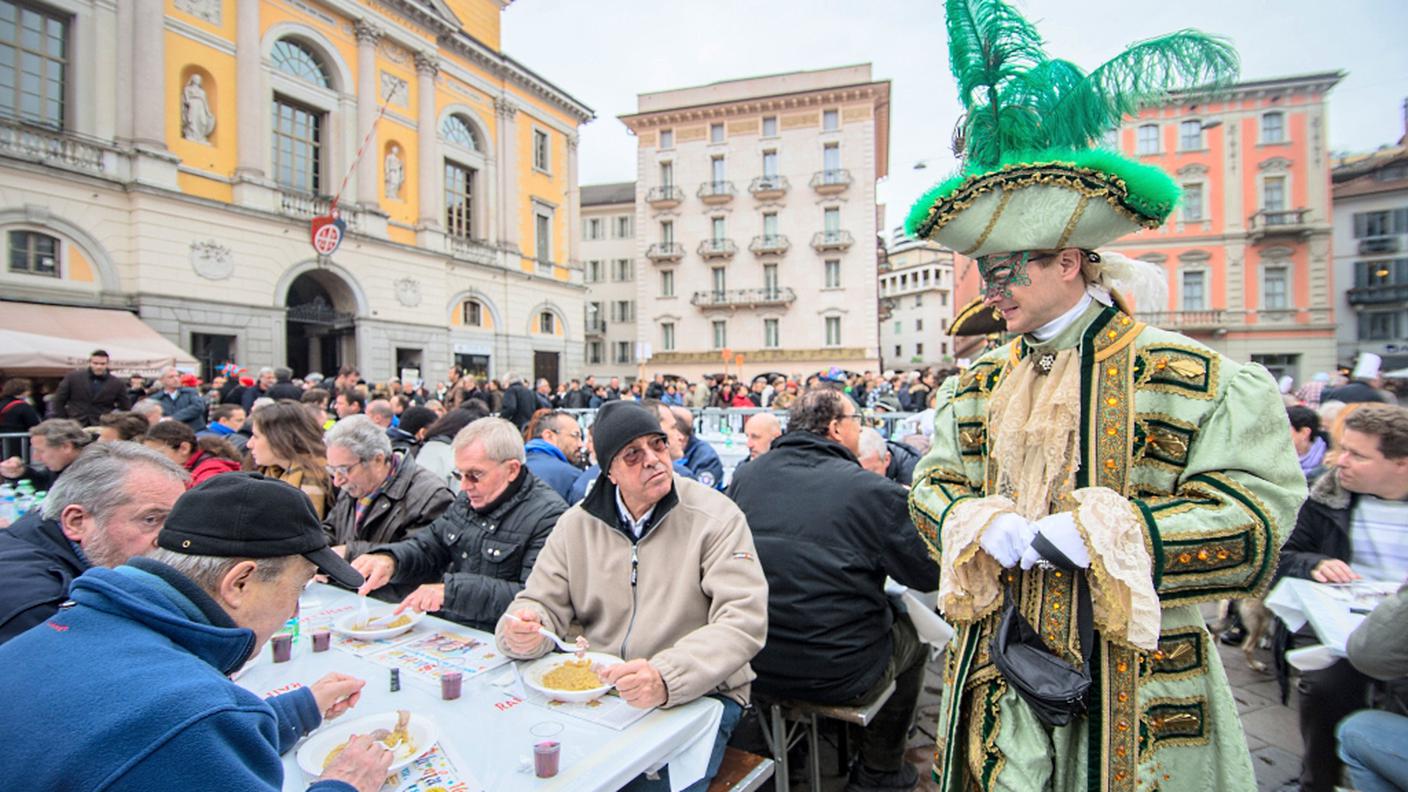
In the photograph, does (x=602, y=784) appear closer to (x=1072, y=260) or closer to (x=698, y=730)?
(x=698, y=730)

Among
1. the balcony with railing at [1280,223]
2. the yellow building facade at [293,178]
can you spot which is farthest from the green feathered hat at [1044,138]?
the balcony with railing at [1280,223]

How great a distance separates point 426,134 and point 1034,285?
2567 cm

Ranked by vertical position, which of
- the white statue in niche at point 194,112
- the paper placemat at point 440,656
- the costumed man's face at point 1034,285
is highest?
the white statue in niche at point 194,112

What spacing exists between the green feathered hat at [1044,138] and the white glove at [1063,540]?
0.78m

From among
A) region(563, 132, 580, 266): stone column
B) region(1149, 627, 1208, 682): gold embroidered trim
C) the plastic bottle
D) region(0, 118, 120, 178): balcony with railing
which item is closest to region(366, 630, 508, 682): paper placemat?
region(1149, 627, 1208, 682): gold embroidered trim

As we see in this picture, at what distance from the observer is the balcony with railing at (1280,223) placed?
31.0 metres

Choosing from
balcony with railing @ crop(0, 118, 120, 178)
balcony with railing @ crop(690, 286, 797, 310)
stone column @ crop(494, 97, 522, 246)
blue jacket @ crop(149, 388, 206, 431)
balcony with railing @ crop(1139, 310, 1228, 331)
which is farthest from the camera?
balcony with railing @ crop(690, 286, 797, 310)

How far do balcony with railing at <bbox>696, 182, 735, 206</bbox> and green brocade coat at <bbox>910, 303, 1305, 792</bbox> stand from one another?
37850 millimetres

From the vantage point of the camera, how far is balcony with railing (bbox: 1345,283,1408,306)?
3183 cm

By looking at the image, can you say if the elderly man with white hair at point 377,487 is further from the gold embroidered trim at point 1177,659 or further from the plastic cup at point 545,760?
the gold embroidered trim at point 1177,659

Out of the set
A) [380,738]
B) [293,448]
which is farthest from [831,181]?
[380,738]

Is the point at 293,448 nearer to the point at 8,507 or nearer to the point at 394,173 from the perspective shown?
the point at 8,507

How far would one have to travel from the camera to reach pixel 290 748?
1.99 m

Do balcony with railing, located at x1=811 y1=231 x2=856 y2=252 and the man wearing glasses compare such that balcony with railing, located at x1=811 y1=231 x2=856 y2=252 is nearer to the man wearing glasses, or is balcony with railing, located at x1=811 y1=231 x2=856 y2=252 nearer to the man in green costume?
the man wearing glasses
